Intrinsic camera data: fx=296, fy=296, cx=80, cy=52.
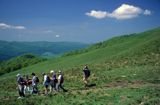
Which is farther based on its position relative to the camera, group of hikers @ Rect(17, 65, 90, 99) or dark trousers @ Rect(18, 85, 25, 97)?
group of hikers @ Rect(17, 65, 90, 99)

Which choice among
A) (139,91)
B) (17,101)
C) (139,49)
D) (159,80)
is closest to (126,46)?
(139,49)

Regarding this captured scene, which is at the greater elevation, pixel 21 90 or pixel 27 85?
pixel 27 85

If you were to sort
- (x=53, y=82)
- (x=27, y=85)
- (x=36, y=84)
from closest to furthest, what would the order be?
(x=36, y=84) → (x=27, y=85) → (x=53, y=82)

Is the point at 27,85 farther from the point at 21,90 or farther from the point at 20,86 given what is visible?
the point at 20,86

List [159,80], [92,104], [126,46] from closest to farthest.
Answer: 1. [92,104]
2. [159,80]
3. [126,46]

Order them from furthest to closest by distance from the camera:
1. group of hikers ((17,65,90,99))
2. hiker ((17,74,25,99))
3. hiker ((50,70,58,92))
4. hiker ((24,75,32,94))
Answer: hiker ((50,70,58,92)) < hiker ((24,75,32,94)) < group of hikers ((17,65,90,99)) < hiker ((17,74,25,99))

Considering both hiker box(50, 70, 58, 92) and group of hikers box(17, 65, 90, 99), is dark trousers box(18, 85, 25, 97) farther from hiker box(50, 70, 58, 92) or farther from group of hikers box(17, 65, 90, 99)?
hiker box(50, 70, 58, 92)

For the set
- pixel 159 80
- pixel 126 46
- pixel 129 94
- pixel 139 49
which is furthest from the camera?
pixel 126 46

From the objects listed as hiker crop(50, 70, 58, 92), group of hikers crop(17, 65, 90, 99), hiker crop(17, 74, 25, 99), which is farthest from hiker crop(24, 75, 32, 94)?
hiker crop(50, 70, 58, 92)

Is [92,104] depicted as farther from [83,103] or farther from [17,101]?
[17,101]

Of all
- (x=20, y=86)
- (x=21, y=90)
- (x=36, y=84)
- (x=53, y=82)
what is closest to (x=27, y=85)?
(x=36, y=84)

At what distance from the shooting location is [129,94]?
31.2 m

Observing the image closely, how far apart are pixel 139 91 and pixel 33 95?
11686 mm

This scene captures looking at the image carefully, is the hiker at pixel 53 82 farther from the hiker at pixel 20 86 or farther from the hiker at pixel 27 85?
the hiker at pixel 20 86
